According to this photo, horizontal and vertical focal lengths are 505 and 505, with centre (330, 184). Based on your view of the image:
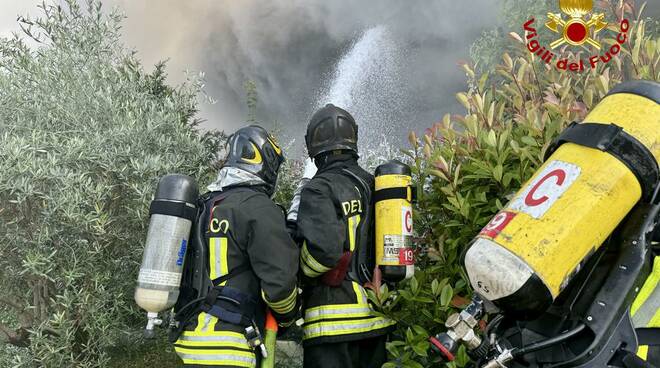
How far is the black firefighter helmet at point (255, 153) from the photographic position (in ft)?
10.6

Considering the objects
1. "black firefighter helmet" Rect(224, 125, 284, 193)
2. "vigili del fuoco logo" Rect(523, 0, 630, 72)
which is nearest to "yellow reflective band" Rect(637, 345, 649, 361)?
"vigili del fuoco logo" Rect(523, 0, 630, 72)

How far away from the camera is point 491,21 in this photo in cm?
796

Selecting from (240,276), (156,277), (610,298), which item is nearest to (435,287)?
(610,298)

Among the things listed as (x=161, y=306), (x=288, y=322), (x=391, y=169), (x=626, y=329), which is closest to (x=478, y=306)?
(x=626, y=329)

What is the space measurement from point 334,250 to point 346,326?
510 mm

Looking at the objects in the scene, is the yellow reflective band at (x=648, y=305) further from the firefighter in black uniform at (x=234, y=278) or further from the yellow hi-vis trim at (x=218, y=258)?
the yellow hi-vis trim at (x=218, y=258)

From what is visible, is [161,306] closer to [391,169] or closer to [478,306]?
[391,169]

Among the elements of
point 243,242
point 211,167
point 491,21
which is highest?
point 491,21

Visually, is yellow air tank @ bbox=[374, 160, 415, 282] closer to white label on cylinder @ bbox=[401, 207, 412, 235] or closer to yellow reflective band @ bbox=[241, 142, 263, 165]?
white label on cylinder @ bbox=[401, 207, 412, 235]

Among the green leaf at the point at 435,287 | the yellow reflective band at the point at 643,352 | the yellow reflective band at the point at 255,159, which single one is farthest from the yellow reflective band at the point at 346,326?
the yellow reflective band at the point at 643,352

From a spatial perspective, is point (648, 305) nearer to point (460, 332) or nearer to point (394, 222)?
point (460, 332)

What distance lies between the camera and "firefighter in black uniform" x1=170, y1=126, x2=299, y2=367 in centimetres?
282

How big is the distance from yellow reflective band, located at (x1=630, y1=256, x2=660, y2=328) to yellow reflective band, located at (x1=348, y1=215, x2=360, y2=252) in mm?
1675

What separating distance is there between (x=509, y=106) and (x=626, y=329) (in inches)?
80.0
